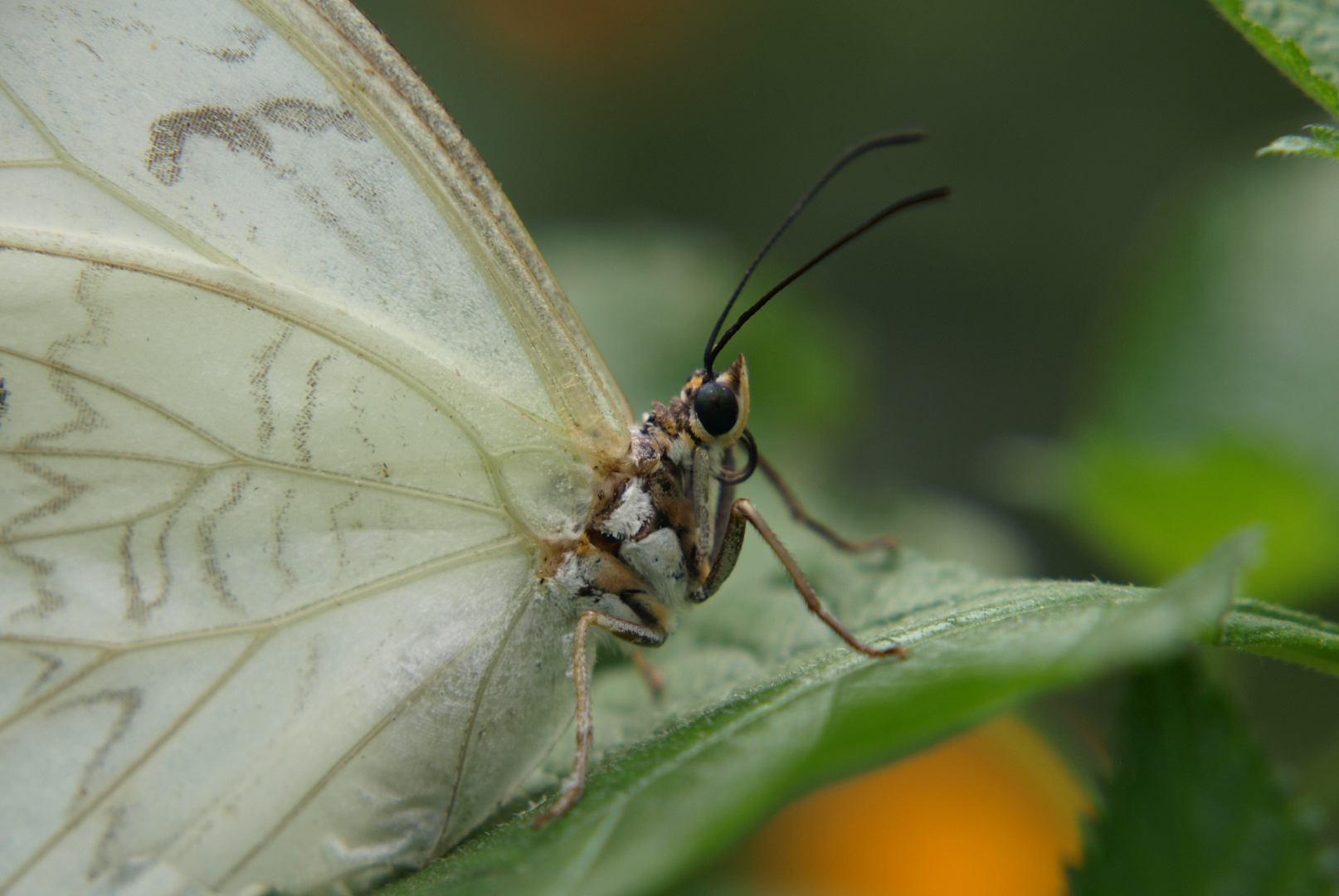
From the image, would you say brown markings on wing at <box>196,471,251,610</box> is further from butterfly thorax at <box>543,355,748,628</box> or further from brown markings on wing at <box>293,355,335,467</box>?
butterfly thorax at <box>543,355,748,628</box>

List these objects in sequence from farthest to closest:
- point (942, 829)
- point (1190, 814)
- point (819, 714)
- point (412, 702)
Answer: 1. point (942, 829)
2. point (412, 702)
3. point (819, 714)
4. point (1190, 814)

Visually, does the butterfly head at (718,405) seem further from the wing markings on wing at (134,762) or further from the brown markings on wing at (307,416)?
the wing markings on wing at (134,762)

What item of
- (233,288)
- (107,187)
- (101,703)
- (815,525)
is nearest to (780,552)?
(815,525)

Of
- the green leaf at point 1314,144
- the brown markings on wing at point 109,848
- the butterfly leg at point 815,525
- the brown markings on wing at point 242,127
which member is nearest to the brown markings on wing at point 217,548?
the brown markings on wing at point 109,848

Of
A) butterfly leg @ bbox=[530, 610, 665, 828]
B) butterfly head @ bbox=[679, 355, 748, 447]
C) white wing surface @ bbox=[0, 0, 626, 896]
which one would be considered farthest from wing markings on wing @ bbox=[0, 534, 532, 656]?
butterfly head @ bbox=[679, 355, 748, 447]

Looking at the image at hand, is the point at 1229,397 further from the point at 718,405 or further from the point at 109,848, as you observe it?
the point at 109,848

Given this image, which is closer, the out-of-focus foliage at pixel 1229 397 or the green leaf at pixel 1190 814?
the green leaf at pixel 1190 814

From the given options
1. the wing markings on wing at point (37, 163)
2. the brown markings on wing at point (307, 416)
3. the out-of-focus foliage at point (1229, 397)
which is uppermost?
the wing markings on wing at point (37, 163)

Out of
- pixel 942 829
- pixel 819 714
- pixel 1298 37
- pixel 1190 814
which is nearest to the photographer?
pixel 1190 814
